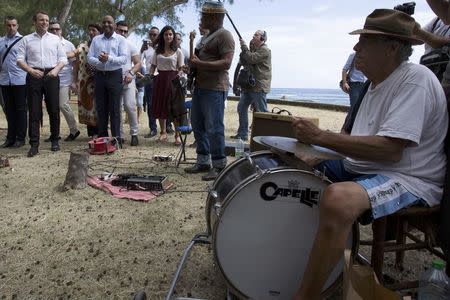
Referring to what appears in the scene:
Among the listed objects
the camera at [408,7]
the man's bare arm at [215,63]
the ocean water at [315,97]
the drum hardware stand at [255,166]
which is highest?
the camera at [408,7]

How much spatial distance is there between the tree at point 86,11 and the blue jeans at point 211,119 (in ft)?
36.3

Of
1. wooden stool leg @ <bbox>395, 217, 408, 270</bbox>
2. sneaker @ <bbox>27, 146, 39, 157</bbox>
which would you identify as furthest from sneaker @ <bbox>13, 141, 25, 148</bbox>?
wooden stool leg @ <bbox>395, 217, 408, 270</bbox>

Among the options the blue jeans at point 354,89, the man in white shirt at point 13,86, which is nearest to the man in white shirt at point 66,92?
the man in white shirt at point 13,86

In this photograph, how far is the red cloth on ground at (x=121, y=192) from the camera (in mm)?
4402

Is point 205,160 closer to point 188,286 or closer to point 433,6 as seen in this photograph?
point 188,286

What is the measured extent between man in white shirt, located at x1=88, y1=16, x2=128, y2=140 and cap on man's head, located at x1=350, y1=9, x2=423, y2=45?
490 centimetres

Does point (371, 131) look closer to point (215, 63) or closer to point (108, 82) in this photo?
point (215, 63)

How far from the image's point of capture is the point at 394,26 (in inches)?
89.0

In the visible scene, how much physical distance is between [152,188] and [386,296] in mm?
3230

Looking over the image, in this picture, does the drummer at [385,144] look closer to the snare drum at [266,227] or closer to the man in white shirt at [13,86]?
the snare drum at [266,227]

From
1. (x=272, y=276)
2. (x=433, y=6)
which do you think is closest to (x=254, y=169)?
(x=272, y=276)

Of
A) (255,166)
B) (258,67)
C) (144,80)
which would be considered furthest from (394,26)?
(144,80)

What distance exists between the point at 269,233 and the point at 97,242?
5.51 feet

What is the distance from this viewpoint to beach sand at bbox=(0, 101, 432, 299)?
2771mm
